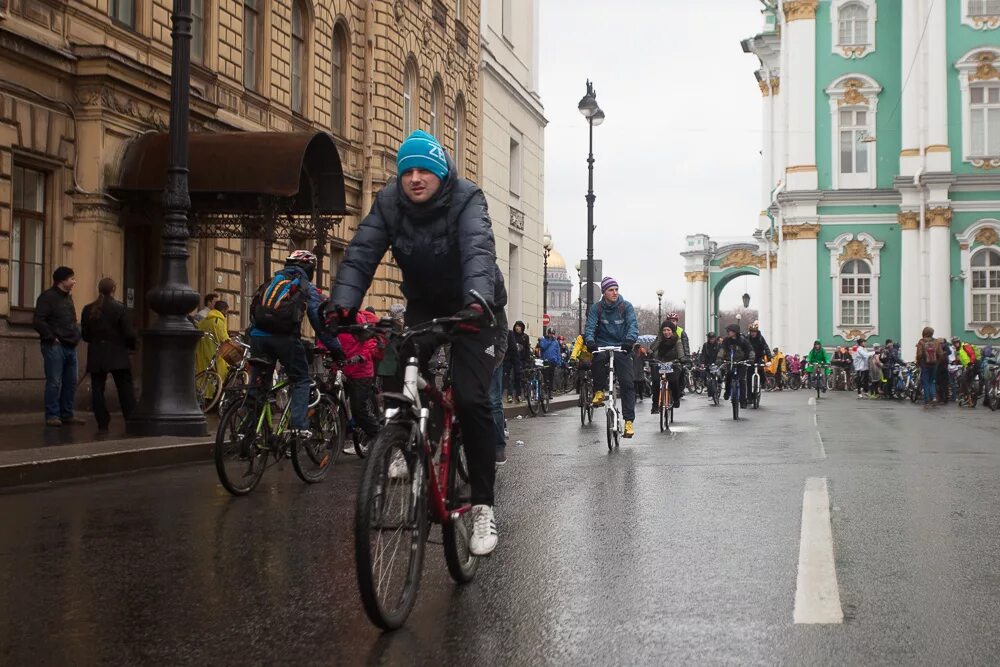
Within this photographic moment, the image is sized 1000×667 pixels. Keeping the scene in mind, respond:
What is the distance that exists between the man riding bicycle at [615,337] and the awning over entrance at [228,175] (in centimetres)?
464

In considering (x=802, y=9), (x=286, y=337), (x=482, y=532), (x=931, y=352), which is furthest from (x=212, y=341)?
A: (x=802, y=9)

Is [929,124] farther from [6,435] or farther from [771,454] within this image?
[6,435]

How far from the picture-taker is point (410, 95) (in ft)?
97.0

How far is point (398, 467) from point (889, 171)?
52382 millimetres

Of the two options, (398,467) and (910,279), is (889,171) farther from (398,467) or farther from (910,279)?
(398,467)

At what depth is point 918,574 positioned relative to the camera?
19.2 ft

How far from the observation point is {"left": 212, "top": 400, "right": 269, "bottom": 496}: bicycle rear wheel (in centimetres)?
906

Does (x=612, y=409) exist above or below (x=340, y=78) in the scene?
below

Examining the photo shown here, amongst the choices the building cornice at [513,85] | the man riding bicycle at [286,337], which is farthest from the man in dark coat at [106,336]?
the building cornice at [513,85]

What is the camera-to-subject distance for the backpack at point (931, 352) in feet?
107

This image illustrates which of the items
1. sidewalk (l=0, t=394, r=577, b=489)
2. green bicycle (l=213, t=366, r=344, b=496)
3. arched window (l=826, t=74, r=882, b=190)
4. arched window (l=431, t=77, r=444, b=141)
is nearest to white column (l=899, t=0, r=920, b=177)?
arched window (l=826, t=74, r=882, b=190)

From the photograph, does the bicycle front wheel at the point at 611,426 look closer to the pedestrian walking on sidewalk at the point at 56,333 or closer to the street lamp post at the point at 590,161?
the pedestrian walking on sidewalk at the point at 56,333

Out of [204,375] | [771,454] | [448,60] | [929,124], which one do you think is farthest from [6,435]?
[929,124]

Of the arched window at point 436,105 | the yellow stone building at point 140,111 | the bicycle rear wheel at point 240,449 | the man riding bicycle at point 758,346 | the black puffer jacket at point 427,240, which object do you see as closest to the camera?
the black puffer jacket at point 427,240
